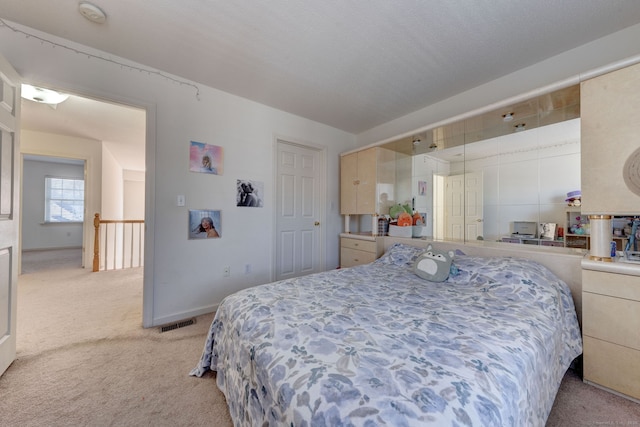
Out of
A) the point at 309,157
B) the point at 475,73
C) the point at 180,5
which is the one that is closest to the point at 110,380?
the point at 180,5

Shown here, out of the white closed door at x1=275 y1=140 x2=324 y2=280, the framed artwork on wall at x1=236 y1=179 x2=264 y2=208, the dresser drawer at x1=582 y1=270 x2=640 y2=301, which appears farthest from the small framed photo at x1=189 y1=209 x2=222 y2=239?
the dresser drawer at x1=582 y1=270 x2=640 y2=301

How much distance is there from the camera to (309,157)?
11.8 ft

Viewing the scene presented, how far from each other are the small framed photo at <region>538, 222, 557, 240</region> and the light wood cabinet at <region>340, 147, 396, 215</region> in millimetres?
1555

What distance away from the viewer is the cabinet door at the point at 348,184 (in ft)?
11.3

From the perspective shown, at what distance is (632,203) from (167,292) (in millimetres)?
3529

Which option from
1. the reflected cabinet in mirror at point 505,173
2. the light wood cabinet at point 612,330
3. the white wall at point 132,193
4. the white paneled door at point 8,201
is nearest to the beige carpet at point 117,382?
the light wood cabinet at point 612,330

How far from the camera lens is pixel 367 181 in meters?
3.25

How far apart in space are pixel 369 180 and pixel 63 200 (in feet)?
26.7

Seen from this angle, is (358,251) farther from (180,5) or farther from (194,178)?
(180,5)

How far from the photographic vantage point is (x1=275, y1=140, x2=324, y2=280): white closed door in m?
3.28

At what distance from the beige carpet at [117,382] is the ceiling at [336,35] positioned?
2395 millimetres

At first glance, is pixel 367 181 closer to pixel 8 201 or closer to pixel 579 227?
pixel 579 227

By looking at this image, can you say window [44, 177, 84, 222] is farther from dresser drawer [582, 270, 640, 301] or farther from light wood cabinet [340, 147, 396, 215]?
dresser drawer [582, 270, 640, 301]

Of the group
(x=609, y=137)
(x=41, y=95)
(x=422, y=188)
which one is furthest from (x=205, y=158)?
(x=609, y=137)
